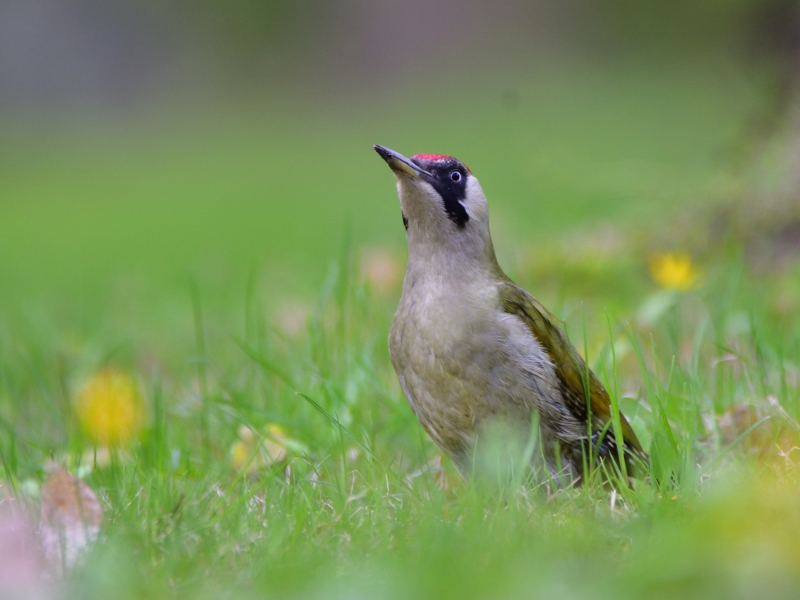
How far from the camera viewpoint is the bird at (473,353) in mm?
2742

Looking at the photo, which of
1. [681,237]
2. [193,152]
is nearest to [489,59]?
[193,152]

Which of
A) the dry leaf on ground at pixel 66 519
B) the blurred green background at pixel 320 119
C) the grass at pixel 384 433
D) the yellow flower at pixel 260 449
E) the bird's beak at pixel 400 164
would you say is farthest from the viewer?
the blurred green background at pixel 320 119

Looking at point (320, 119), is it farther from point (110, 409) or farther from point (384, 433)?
point (384, 433)

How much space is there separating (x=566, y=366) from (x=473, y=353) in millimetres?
315

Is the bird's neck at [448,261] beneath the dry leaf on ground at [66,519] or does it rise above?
above

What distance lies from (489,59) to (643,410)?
1808 cm

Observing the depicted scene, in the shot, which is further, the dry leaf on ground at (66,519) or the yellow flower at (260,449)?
the yellow flower at (260,449)

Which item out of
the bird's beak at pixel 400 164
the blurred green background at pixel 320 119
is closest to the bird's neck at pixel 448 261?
the bird's beak at pixel 400 164

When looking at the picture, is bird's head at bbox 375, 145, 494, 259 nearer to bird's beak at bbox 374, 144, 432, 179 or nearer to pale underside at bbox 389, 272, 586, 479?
bird's beak at bbox 374, 144, 432, 179

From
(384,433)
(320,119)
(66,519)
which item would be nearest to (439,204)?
(384,433)

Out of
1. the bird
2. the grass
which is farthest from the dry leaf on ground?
the bird

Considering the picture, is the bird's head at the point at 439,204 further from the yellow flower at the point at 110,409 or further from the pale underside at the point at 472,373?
the yellow flower at the point at 110,409

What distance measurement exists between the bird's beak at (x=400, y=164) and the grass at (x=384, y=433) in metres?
0.45

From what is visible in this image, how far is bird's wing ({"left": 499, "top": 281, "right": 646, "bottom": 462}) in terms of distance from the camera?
2.88 metres
